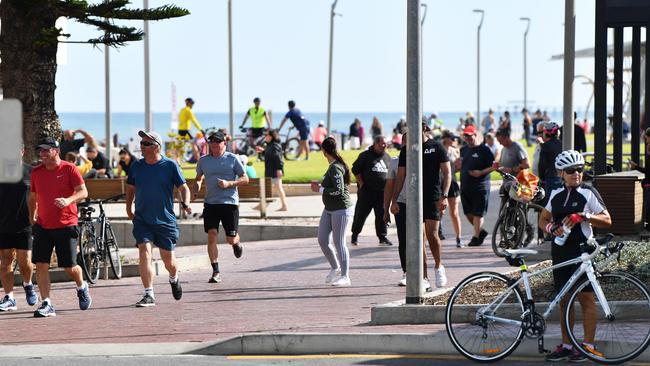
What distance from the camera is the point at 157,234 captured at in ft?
47.1

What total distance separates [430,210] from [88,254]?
15.6 feet

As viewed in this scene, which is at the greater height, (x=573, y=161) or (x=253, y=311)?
(x=573, y=161)

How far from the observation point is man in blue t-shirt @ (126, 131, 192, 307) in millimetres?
14266

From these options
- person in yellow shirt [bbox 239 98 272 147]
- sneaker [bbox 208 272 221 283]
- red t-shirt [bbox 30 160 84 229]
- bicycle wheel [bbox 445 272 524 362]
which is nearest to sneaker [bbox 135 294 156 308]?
red t-shirt [bbox 30 160 84 229]

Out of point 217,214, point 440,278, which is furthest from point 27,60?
point 440,278

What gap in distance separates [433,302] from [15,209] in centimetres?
463

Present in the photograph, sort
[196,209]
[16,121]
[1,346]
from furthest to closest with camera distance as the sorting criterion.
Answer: [196,209], [1,346], [16,121]

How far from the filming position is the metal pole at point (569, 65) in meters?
16.8

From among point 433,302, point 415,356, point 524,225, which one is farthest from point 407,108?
point 524,225

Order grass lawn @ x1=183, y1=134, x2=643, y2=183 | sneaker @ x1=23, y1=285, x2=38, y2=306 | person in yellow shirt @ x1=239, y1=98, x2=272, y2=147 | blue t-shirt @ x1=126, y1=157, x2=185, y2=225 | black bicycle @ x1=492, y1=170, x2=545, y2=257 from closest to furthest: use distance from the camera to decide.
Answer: blue t-shirt @ x1=126, y1=157, x2=185, y2=225
sneaker @ x1=23, y1=285, x2=38, y2=306
black bicycle @ x1=492, y1=170, x2=545, y2=257
grass lawn @ x1=183, y1=134, x2=643, y2=183
person in yellow shirt @ x1=239, y1=98, x2=272, y2=147

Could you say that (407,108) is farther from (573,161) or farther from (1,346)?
(1,346)

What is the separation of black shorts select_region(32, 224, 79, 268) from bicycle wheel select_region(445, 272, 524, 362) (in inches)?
190

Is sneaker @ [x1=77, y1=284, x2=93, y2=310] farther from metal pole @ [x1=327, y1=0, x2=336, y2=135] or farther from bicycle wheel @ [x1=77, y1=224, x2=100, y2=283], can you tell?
metal pole @ [x1=327, y1=0, x2=336, y2=135]

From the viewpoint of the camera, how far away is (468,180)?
20.2m
